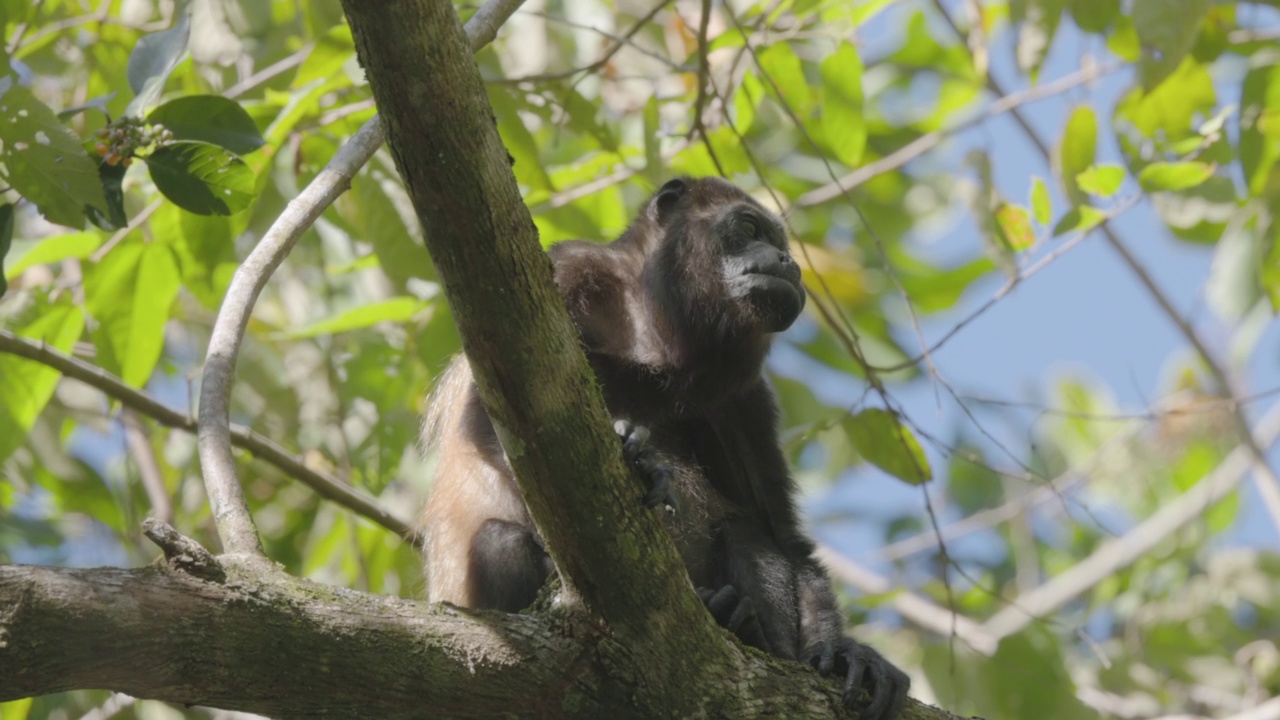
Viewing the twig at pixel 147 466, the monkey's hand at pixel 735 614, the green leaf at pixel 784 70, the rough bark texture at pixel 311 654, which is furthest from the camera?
the twig at pixel 147 466

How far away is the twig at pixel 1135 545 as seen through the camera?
9.21 meters

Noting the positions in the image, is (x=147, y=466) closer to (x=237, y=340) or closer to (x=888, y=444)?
(x=237, y=340)

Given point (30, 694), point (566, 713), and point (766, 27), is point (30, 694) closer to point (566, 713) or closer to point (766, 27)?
point (566, 713)

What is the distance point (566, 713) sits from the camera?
3.62 meters

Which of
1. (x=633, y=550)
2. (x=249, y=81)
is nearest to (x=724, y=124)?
(x=249, y=81)

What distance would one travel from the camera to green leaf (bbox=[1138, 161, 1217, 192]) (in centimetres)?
536

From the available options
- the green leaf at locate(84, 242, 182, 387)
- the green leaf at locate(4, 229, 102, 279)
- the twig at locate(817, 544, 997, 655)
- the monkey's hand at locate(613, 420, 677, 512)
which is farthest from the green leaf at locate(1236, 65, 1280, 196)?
the green leaf at locate(4, 229, 102, 279)

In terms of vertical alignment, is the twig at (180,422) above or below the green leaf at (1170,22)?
below

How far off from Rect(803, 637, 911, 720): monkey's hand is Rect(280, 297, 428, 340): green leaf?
258cm

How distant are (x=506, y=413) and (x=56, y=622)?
1.14m

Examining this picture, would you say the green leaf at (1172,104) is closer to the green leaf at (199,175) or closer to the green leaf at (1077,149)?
the green leaf at (1077,149)

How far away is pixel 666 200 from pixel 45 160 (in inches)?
109

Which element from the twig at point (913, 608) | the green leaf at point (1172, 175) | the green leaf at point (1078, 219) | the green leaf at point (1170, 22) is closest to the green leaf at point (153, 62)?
the green leaf at point (1078, 219)

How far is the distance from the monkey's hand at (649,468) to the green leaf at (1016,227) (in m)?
2.33
